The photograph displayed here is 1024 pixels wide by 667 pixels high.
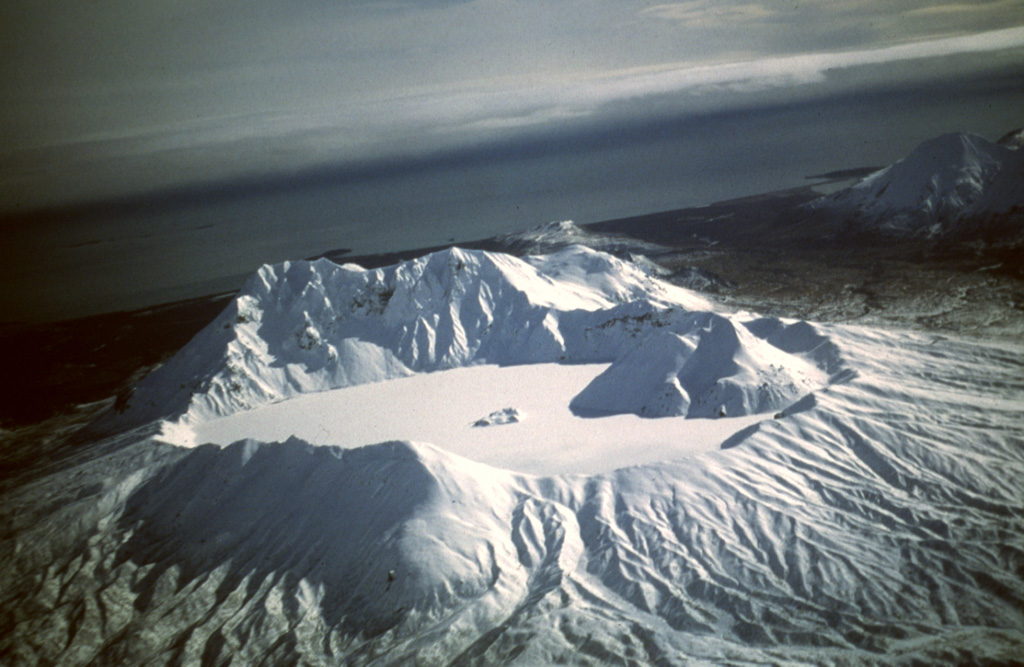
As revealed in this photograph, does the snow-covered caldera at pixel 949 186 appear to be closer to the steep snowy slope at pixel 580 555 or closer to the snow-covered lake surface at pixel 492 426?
the steep snowy slope at pixel 580 555

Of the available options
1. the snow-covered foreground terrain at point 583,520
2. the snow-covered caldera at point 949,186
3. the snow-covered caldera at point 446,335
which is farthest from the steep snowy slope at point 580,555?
the snow-covered caldera at point 949,186

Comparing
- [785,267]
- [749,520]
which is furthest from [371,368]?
[785,267]

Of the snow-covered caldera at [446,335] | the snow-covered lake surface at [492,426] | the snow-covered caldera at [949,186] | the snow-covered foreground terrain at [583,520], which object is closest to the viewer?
the snow-covered foreground terrain at [583,520]

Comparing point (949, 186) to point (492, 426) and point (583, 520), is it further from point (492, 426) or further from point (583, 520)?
point (583, 520)

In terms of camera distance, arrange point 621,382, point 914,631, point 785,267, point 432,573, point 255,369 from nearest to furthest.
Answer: point 914,631, point 432,573, point 621,382, point 255,369, point 785,267

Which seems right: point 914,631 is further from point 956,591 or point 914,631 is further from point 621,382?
point 621,382

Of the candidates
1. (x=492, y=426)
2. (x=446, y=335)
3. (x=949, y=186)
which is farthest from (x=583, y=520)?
(x=949, y=186)
